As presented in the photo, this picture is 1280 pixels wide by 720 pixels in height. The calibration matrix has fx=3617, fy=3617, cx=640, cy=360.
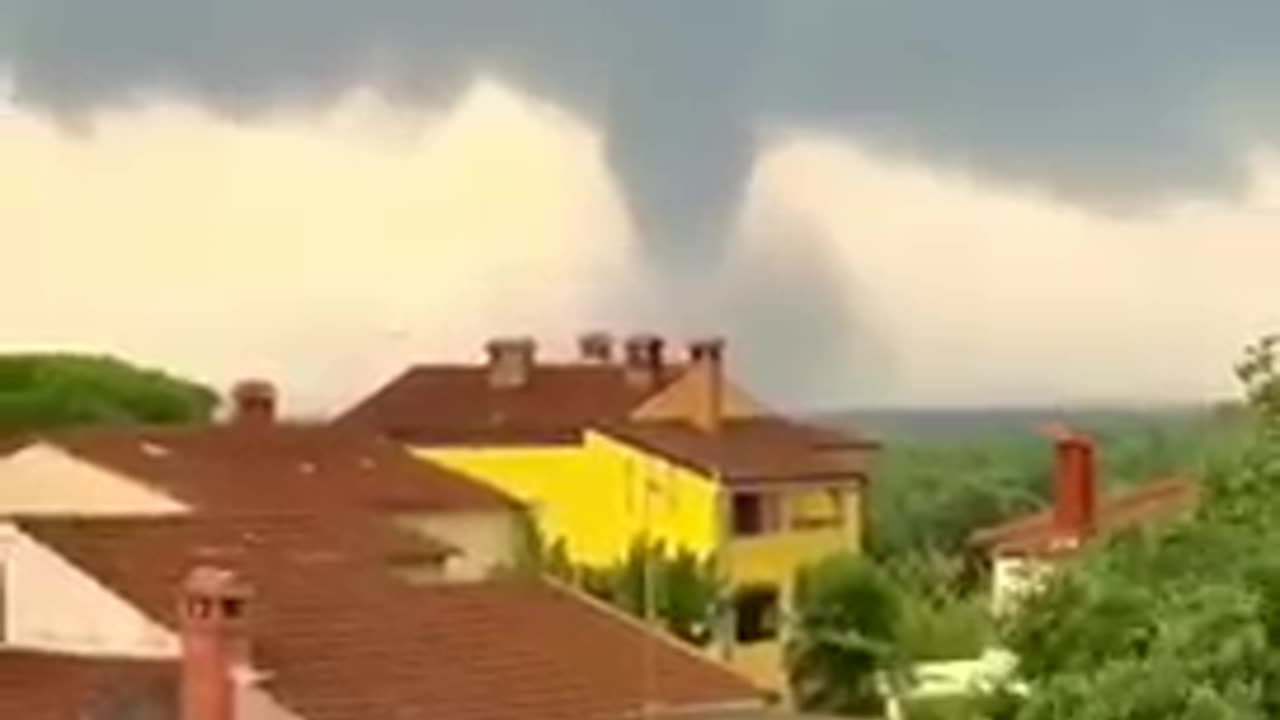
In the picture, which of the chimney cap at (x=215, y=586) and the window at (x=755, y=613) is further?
the window at (x=755, y=613)

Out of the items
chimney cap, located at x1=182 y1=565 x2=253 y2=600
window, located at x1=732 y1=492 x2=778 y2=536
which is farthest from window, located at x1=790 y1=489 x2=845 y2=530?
chimney cap, located at x1=182 y1=565 x2=253 y2=600

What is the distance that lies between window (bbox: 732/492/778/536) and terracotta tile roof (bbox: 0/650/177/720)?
29146 mm

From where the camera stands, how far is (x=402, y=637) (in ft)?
104

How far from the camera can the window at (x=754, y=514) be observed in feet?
195

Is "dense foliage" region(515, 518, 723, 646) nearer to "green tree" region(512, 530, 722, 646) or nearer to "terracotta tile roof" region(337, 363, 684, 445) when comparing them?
"green tree" region(512, 530, 722, 646)

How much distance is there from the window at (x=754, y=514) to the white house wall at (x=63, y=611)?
85.1 ft

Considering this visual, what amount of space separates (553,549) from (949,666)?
13874mm

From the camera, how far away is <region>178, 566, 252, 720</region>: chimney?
28547 mm

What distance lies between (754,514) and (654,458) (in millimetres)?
1957

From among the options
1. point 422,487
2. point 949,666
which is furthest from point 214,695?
point 422,487

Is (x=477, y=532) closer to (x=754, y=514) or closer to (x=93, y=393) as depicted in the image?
(x=754, y=514)

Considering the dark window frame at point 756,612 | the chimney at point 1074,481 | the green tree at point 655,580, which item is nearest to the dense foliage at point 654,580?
the green tree at point 655,580

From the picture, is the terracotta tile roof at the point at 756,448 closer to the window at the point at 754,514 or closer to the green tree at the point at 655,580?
the window at the point at 754,514

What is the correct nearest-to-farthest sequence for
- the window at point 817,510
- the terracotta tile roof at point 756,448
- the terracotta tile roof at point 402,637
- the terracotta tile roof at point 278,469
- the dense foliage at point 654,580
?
1. the terracotta tile roof at point 402,637
2. the terracotta tile roof at point 278,469
3. the dense foliage at point 654,580
4. the terracotta tile roof at point 756,448
5. the window at point 817,510
